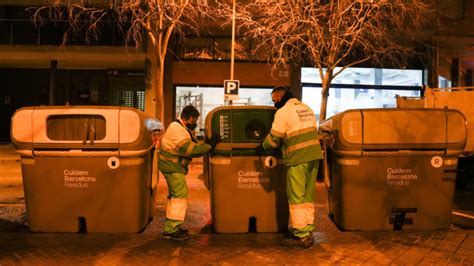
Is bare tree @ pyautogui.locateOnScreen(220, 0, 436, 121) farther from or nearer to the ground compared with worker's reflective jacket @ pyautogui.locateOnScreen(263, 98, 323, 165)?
farther from the ground

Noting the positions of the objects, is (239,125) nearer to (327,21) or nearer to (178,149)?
(178,149)

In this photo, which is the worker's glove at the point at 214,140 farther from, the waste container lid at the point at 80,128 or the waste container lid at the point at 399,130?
the waste container lid at the point at 399,130

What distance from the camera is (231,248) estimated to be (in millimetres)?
5023

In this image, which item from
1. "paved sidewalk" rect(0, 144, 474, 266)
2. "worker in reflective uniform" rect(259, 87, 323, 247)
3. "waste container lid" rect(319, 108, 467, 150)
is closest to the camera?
"paved sidewalk" rect(0, 144, 474, 266)

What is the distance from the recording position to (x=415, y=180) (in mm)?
5543

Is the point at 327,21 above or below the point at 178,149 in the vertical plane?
above

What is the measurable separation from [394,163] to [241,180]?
1806 mm

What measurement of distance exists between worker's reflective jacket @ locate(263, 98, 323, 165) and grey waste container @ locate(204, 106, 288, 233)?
0.39m

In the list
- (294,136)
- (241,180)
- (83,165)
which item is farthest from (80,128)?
(294,136)

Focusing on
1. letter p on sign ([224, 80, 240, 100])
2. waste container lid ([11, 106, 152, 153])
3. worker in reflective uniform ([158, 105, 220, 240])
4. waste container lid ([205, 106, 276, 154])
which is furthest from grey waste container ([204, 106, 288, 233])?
letter p on sign ([224, 80, 240, 100])

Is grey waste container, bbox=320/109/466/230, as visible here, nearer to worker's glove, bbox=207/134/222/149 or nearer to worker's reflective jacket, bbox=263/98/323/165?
worker's reflective jacket, bbox=263/98/323/165

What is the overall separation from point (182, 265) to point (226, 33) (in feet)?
56.2

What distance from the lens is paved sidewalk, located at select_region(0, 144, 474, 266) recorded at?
462cm

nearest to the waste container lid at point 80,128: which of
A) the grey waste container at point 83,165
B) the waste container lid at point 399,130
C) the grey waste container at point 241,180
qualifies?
the grey waste container at point 83,165
